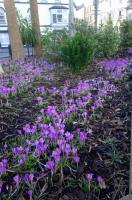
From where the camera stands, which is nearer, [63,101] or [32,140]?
[32,140]

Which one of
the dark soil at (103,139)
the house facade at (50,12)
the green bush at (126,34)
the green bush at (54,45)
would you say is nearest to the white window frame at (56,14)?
the house facade at (50,12)

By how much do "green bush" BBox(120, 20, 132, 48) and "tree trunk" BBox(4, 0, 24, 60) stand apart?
168 inches

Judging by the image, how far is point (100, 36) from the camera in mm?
10195

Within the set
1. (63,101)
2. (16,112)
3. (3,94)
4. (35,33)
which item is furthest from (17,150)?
(35,33)

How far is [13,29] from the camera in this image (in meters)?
10.9

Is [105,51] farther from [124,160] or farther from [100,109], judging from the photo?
[124,160]

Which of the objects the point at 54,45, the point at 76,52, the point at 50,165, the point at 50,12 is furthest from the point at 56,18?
the point at 50,165

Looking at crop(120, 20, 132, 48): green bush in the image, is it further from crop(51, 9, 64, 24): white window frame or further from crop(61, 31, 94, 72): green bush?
crop(51, 9, 64, 24): white window frame

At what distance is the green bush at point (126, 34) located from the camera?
11.8 metres

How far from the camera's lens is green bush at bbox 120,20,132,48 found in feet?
38.7

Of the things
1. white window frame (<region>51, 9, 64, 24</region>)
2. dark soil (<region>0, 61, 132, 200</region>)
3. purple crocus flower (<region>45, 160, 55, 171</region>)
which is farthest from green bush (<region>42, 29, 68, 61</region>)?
white window frame (<region>51, 9, 64, 24</region>)

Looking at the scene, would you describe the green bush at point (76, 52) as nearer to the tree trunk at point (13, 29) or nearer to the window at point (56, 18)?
the tree trunk at point (13, 29)

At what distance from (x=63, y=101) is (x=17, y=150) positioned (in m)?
1.81

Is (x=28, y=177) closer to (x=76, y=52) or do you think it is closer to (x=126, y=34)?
(x=76, y=52)
